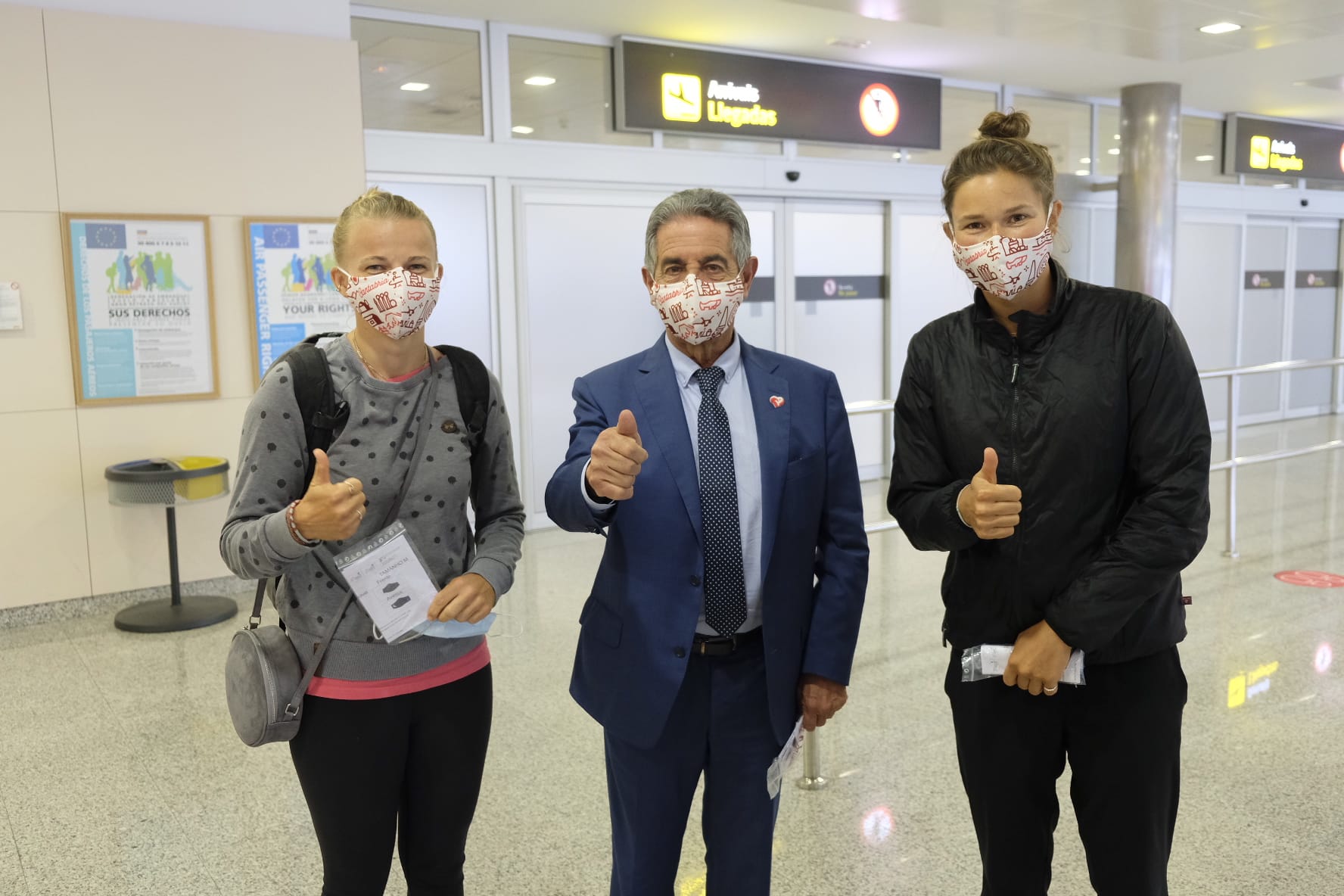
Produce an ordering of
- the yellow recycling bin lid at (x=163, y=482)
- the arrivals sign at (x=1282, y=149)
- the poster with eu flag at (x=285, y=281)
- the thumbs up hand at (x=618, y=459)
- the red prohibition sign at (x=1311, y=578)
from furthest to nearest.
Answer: the arrivals sign at (x=1282, y=149) < the poster with eu flag at (x=285, y=281) < the red prohibition sign at (x=1311, y=578) < the yellow recycling bin lid at (x=163, y=482) < the thumbs up hand at (x=618, y=459)

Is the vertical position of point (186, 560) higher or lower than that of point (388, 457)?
lower

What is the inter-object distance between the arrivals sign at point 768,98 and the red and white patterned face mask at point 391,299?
5.77 metres

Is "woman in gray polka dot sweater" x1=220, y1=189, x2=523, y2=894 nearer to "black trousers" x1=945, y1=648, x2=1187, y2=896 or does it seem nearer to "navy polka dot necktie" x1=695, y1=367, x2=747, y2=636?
"navy polka dot necktie" x1=695, y1=367, x2=747, y2=636

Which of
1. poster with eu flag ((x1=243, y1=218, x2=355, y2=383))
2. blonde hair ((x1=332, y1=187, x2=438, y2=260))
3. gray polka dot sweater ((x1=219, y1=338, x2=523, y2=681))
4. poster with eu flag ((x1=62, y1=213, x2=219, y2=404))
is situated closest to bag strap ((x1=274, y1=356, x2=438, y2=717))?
gray polka dot sweater ((x1=219, y1=338, x2=523, y2=681))

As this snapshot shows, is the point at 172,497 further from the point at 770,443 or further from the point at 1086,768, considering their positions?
the point at 1086,768

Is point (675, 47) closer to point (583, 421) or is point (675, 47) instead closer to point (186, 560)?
point (186, 560)

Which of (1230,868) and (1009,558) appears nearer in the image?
(1009,558)

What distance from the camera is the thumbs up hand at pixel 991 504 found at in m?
1.64

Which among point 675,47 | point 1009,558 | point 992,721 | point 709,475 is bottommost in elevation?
point 992,721

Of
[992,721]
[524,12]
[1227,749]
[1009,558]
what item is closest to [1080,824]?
[992,721]

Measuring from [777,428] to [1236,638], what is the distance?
12.0ft

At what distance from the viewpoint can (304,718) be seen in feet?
5.87

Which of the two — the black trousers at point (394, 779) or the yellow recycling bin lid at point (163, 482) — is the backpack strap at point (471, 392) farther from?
the yellow recycling bin lid at point (163, 482)

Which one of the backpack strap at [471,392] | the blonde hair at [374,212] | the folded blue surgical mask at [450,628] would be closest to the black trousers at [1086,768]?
the folded blue surgical mask at [450,628]
